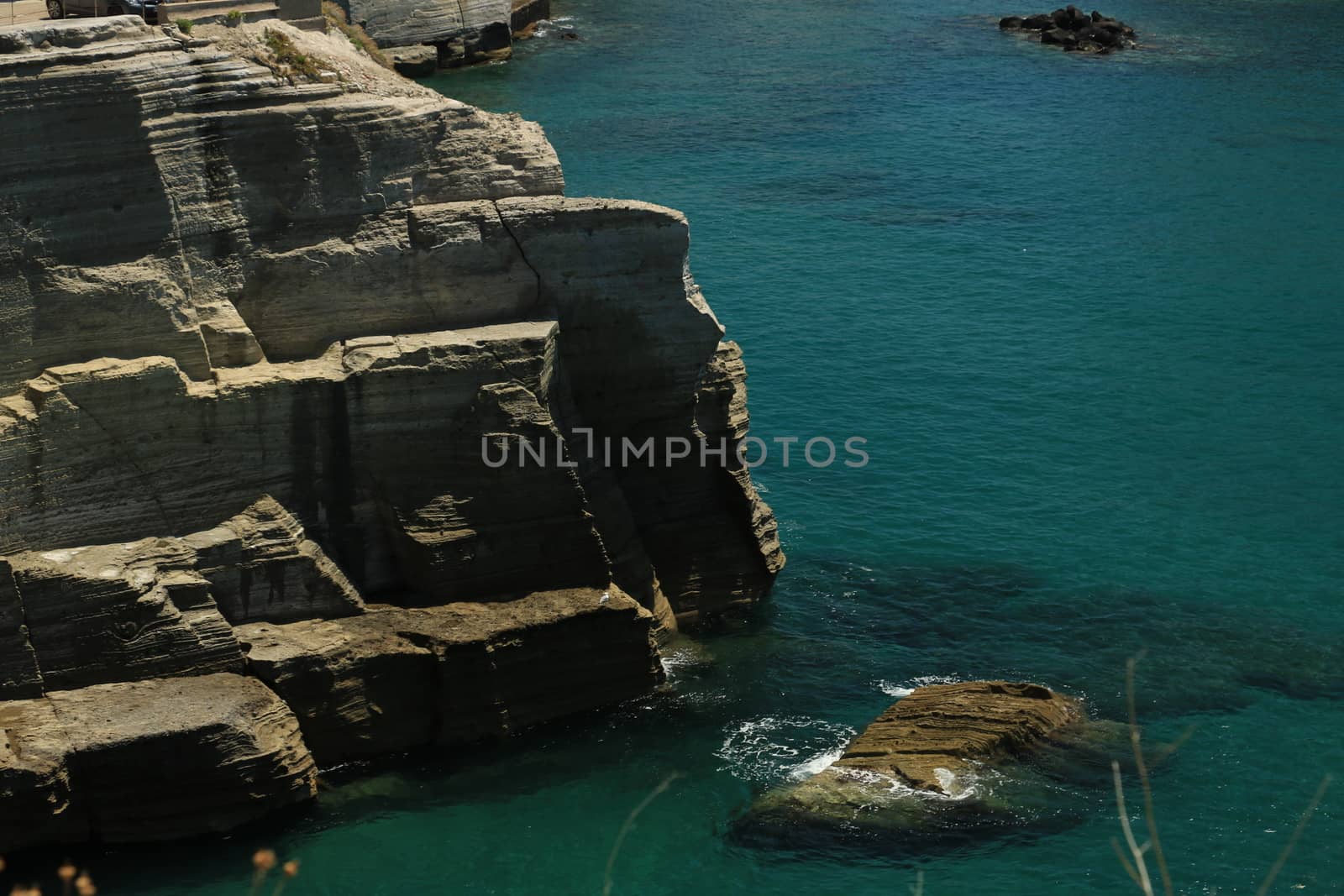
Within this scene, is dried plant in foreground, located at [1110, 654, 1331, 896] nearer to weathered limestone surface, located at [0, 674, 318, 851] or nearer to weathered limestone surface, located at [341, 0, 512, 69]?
weathered limestone surface, located at [0, 674, 318, 851]

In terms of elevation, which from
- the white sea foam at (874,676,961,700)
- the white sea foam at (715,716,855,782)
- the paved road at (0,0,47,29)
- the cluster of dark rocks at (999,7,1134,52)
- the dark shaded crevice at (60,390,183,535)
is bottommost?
the white sea foam at (715,716,855,782)

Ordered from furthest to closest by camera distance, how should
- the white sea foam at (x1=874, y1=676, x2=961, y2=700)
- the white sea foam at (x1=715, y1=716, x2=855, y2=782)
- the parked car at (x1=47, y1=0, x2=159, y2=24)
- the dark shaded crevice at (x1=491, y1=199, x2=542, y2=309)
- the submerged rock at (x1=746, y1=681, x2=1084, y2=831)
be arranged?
1. the parked car at (x1=47, y1=0, x2=159, y2=24)
2. the white sea foam at (x1=874, y1=676, x2=961, y2=700)
3. the dark shaded crevice at (x1=491, y1=199, x2=542, y2=309)
4. the white sea foam at (x1=715, y1=716, x2=855, y2=782)
5. the submerged rock at (x1=746, y1=681, x2=1084, y2=831)

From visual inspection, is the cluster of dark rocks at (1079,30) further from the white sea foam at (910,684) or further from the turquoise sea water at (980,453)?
the white sea foam at (910,684)

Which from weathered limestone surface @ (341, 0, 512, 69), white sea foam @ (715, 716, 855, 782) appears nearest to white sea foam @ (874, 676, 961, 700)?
white sea foam @ (715, 716, 855, 782)

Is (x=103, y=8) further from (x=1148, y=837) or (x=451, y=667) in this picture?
(x=1148, y=837)

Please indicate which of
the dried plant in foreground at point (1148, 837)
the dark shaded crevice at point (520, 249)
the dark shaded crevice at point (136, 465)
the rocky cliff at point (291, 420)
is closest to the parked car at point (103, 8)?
the rocky cliff at point (291, 420)
